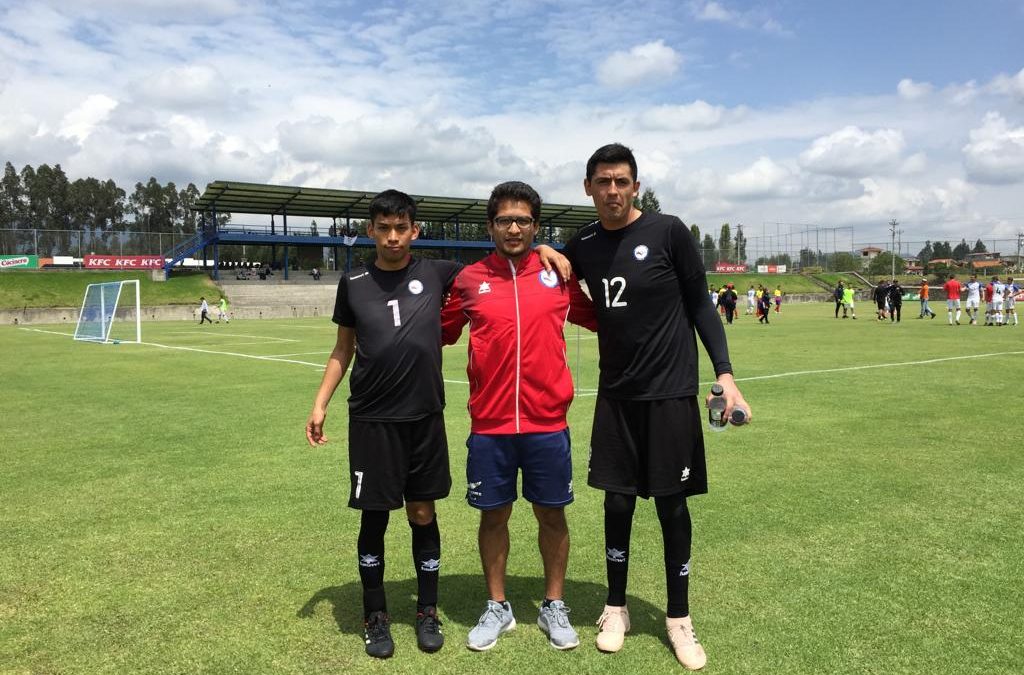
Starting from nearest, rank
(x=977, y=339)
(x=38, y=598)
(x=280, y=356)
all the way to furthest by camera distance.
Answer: (x=38, y=598) → (x=280, y=356) → (x=977, y=339)

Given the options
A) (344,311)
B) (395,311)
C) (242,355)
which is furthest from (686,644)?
(242,355)

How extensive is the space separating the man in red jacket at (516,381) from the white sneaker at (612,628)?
0.41 feet

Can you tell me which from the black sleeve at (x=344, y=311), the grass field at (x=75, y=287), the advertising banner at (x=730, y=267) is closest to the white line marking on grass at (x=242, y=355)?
the black sleeve at (x=344, y=311)

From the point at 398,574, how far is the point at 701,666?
73.7 inches

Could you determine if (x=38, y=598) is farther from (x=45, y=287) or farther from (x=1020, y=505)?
(x=45, y=287)

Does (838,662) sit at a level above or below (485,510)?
below

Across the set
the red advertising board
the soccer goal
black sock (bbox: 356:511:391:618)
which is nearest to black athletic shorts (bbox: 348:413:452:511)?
black sock (bbox: 356:511:391:618)

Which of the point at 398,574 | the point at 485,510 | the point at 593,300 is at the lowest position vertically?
the point at 398,574

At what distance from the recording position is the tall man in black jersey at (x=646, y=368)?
3.37 m

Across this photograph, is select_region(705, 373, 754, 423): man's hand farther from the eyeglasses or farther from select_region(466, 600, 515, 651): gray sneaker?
select_region(466, 600, 515, 651): gray sneaker

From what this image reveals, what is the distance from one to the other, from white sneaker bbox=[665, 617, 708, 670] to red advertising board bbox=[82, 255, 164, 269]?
5796 cm

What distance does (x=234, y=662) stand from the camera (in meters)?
3.20

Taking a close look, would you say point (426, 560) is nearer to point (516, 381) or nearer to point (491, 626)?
point (491, 626)

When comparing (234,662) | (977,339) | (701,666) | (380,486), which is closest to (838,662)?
(701,666)
